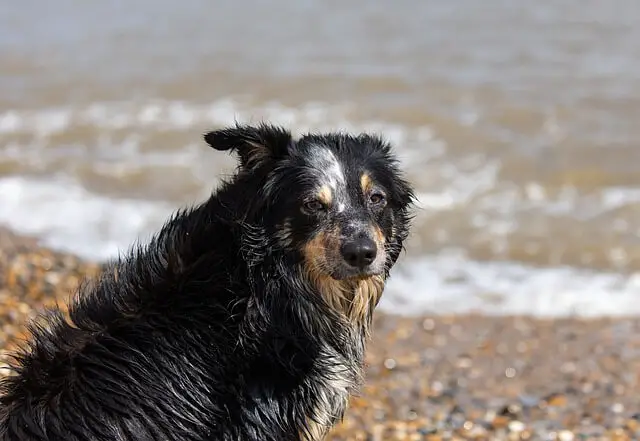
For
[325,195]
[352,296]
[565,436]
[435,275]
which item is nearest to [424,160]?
[435,275]

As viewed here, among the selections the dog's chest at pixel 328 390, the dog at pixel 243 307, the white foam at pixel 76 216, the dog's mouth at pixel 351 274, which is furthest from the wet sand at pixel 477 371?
the dog's mouth at pixel 351 274

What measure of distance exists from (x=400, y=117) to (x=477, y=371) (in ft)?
24.3

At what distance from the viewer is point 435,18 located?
2069 centimetres

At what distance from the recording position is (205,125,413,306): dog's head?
4.48m

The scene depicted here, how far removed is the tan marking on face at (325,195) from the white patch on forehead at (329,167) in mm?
37

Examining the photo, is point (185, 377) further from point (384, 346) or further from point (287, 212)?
point (384, 346)

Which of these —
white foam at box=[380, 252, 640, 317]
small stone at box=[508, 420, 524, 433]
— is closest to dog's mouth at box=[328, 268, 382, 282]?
small stone at box=[508, 420, 524, 433]

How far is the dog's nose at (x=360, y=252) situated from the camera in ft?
14.4

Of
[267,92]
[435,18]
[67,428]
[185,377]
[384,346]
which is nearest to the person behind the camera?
[67,428]

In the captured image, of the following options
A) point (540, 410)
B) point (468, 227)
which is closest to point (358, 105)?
point (468, 227)

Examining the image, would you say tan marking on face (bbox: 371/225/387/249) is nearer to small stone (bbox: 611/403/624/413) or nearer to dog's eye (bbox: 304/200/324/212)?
dog's eye (bbox: 304/200/324/212)

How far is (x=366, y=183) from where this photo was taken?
15.1ft

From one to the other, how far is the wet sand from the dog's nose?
2.22 m

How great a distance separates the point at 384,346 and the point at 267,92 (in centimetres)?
909
